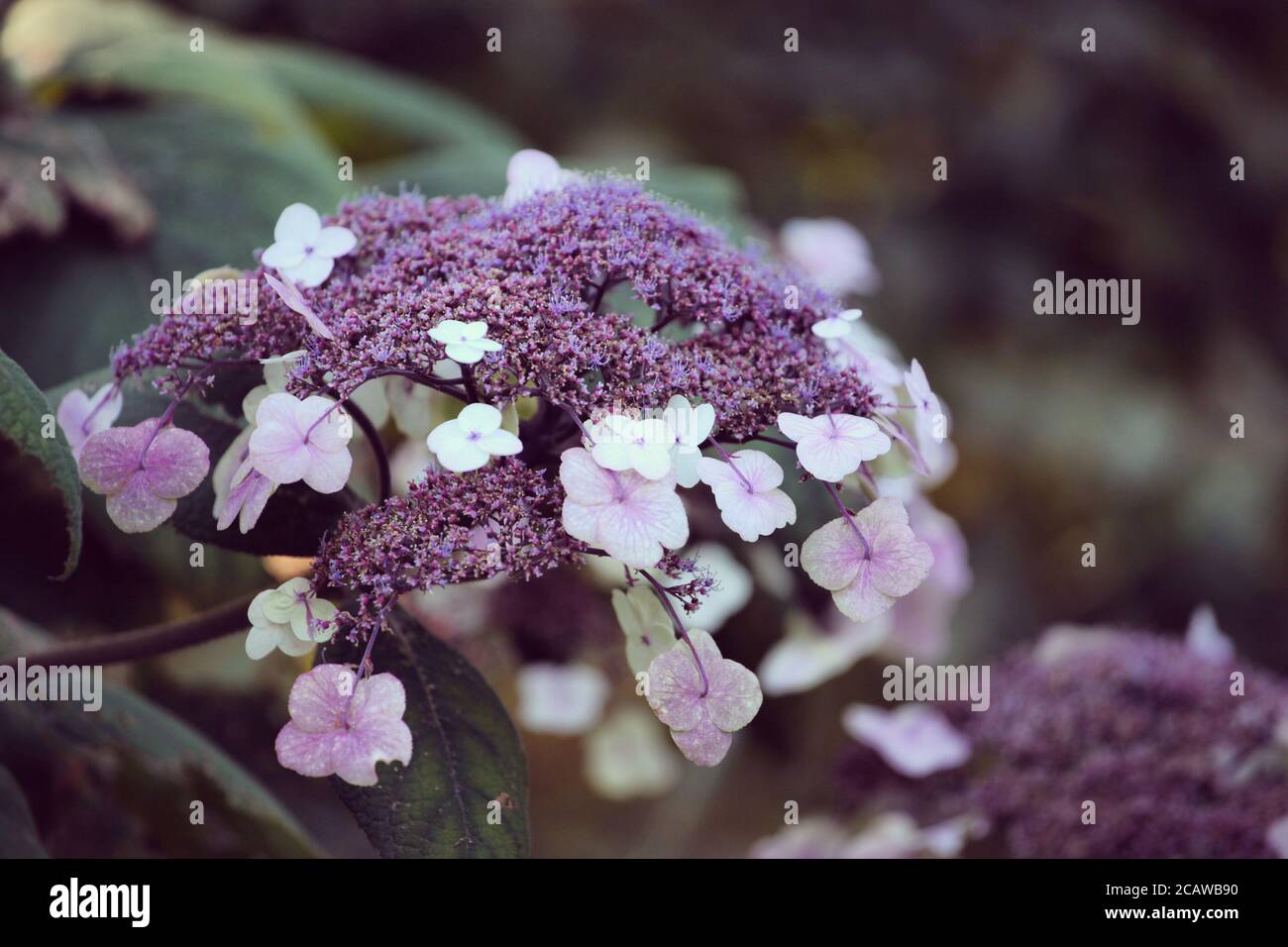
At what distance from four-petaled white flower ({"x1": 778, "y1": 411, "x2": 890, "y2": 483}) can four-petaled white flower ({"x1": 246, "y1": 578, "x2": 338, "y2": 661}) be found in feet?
0.71

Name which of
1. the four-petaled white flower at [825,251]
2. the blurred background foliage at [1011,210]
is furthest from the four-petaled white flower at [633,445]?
the blurred background foliage at [1011,210]

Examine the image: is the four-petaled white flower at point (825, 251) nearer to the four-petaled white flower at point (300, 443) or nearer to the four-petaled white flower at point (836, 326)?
the four-petaled white flower at point (836, 326)

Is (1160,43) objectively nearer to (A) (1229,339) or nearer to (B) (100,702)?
(A) (1229,339)

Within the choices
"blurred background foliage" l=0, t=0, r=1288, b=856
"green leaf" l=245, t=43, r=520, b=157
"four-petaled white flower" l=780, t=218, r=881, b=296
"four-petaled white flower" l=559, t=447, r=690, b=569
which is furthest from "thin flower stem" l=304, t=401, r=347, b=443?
"blurred background foliage" l=0, t=0, r=1288, b=856

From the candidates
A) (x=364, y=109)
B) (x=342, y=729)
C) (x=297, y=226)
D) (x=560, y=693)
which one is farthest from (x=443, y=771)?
(x=364, y=109)

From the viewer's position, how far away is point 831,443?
1.72 ft

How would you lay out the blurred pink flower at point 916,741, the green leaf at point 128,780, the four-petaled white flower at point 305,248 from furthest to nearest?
1. the blurred pink flower at point 916,741
2. the green leaf at point 128,780
3. the four-petaled white flower at point 305,248

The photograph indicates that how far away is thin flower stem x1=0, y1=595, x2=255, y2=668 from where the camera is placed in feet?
2.09

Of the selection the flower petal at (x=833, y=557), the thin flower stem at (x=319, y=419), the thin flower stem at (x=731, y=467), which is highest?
the thin flower stem at (x=319, y=419)

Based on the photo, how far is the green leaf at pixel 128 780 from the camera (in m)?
0.72

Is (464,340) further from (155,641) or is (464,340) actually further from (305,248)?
(155,641)

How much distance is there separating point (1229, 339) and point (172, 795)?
2.02 metres

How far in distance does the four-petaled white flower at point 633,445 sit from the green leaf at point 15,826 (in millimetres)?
393

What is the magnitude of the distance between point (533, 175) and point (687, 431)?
251 mm
